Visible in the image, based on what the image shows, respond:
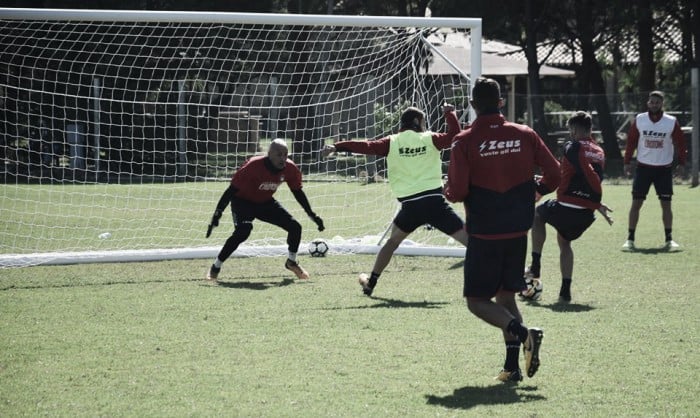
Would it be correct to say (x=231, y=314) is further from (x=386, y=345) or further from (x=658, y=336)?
(x=658, y=336)

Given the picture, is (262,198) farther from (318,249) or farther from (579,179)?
(579,179)

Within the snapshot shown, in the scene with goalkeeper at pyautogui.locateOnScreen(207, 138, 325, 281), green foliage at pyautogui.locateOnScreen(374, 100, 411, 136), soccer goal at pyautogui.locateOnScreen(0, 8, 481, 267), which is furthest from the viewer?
green foliage at pyautogui.locateOnScreen(374, 100, 411, 136)

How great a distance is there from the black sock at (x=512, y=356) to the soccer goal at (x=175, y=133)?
638 centimetres

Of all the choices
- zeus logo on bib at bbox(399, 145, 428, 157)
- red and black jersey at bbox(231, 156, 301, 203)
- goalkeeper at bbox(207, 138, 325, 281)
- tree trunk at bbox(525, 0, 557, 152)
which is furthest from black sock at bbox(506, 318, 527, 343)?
tree trunk at bbox(525, 0, 557, 152)

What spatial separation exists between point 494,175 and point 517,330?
1057 mm

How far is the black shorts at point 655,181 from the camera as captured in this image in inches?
563

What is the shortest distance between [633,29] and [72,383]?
2837cm

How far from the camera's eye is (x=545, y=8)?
31.1 meters

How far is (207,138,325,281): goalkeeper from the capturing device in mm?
11406

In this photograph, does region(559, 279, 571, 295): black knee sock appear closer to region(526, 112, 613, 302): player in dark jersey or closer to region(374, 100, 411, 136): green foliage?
region(526, 112, 613, 302): player in dark jersey

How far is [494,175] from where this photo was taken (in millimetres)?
6676

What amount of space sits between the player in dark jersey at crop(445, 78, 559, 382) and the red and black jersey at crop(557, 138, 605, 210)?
9.85 feet

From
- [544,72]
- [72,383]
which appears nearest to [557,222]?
[72,383]

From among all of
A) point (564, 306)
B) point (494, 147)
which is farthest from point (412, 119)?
point (494, 147)
